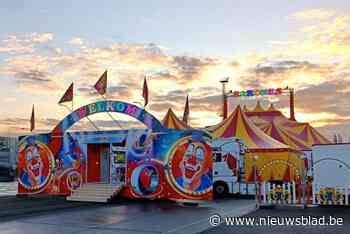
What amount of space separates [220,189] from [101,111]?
24.7ft

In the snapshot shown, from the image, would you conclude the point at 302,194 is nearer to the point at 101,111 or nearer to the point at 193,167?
the point at 193,167

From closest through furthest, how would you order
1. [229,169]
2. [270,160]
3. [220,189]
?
[229,169], [220,189], [270,160]

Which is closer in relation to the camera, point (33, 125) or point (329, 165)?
point (329, 165)

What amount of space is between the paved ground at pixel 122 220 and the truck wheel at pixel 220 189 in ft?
17.7

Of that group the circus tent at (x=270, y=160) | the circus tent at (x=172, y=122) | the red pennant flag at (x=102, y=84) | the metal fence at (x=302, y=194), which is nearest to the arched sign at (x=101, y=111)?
the red pennant flag at (x=102, y=84)

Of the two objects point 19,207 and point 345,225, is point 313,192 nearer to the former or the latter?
point 345,225

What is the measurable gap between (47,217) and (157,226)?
13.6 ft

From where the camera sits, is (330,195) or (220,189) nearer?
(330,195)

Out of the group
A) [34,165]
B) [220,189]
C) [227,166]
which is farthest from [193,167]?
[34,165]

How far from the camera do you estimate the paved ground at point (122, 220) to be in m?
12.6

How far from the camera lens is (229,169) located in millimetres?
24531

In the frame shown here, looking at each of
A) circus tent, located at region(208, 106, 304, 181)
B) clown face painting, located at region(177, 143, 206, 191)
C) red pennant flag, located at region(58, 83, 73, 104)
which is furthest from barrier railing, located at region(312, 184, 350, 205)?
red pennant flag, located at region(58, 83, 73, 104)

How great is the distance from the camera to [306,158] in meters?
27.3

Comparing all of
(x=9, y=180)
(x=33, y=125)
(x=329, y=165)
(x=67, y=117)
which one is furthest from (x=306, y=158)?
(x=9, y=180)
